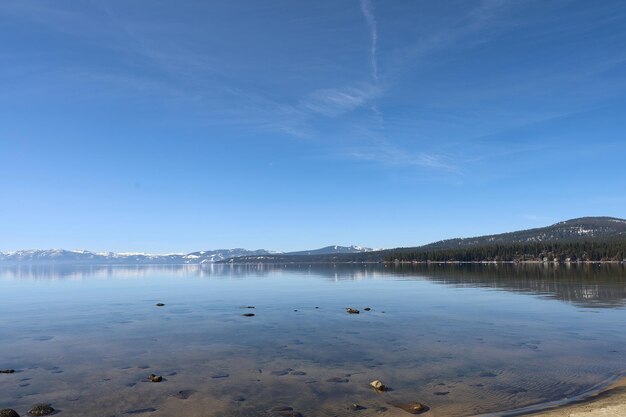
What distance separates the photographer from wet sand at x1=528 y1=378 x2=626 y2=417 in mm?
20266


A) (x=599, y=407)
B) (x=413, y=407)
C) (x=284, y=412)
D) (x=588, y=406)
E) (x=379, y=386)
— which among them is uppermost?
(x=599, y=407)

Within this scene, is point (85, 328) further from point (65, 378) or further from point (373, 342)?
point (373, 342)

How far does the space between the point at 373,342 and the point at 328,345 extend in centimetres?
446

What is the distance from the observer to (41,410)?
916 inches

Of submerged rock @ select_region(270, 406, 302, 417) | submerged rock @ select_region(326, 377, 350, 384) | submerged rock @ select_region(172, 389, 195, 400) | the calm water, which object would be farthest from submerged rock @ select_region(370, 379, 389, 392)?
submerged rock @ select_region(172, 389, 195, 400)

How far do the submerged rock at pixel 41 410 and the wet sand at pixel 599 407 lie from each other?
25.3m

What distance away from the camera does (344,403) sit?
24.4 metres

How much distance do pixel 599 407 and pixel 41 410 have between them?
2890 cm

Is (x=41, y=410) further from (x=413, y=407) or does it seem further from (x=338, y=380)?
(x=413, y=407)

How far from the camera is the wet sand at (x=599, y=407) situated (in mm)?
20266

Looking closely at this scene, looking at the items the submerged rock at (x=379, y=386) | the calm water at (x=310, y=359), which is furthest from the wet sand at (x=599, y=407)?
the submerged rock at (x=379, y=386)

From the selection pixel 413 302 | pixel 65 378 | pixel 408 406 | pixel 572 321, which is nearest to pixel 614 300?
pixel 572 321

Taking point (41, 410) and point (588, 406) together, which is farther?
point (41, 410)

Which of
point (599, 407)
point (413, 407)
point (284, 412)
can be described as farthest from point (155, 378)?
point (599, 407)
